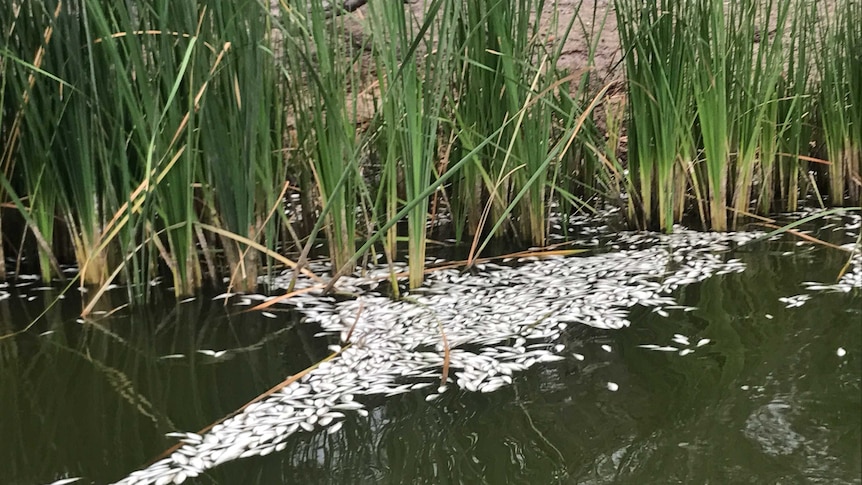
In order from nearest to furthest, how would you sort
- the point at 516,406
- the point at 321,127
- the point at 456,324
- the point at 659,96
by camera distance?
1. the point at 516,406
2. the point at 456,324
3. the point at 321,127
4. the point at 659,96

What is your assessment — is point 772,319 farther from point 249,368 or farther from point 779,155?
point 779,155

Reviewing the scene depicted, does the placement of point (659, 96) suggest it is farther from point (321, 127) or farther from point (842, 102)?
point (321, 127)

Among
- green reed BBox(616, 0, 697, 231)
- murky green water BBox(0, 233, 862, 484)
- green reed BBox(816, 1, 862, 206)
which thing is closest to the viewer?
murky green water BBox(0, 233, 862, 484)

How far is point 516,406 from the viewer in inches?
35.0

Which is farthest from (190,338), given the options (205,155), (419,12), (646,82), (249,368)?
(419,12)

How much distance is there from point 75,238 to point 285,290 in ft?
1.38

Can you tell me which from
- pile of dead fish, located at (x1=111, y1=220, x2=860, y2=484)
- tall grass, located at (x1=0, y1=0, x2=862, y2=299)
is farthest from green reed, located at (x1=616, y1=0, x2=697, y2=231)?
pile of dead fish, located at (x1=111, y1=220, x2=860, y2=484)

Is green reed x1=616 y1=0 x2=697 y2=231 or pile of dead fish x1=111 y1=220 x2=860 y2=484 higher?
A: green reed x1=616 y1=0 x2=697 y2=231

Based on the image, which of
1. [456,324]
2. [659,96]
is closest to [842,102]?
[659,96]

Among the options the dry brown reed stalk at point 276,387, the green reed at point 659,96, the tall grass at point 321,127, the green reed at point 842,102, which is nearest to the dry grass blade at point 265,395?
the dry brown reed stalk at point 276,387

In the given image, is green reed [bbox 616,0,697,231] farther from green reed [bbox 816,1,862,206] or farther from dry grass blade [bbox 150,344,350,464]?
dry grass blade [bbox 150,344,350,464]

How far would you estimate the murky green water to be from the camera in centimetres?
75

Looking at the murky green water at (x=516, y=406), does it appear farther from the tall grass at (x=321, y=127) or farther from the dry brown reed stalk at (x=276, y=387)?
the tall grass at (x=321, y=127)

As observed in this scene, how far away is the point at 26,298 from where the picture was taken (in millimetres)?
1380
